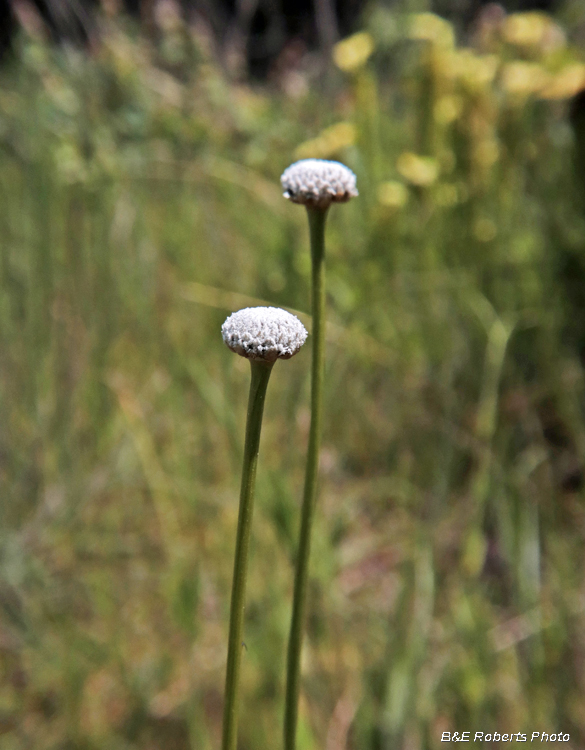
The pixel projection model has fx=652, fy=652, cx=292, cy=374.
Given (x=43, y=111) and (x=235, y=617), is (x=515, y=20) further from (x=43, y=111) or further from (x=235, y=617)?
(x=235, y=617)

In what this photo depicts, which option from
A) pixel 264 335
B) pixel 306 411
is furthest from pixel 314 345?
pixel 306 411

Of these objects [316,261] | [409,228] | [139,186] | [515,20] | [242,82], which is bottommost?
[316,261]

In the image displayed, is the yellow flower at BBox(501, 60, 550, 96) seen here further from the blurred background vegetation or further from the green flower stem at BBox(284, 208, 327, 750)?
the green flower stem at BBox(284, 208, 327, 750)

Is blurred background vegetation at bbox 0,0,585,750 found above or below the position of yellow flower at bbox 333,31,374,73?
below

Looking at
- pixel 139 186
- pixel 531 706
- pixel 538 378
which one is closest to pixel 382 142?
pixel 139 186

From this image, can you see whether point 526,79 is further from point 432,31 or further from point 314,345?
point 314,345

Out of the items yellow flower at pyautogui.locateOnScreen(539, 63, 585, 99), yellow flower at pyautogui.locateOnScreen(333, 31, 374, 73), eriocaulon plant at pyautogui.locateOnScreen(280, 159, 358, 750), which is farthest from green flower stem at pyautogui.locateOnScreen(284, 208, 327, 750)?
yellow flower at pyautogui.locateOnScreen(333, 31, 374, 73)

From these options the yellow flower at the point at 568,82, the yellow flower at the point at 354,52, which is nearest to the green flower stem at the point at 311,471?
the yellow flower at the point at 568,82
